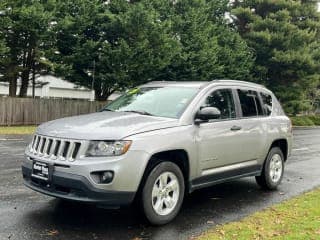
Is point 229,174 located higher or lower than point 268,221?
higher

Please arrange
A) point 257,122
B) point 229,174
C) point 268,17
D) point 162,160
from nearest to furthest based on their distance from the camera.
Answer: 1. point 162,160
2. point 229,174
3. point 257,122
4. point 268,17

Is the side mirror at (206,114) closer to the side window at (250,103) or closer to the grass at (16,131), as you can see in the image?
the side window at (250,103)

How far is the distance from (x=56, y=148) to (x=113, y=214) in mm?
1335

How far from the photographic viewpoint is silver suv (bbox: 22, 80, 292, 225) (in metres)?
5.03

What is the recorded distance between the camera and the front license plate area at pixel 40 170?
17.0ft

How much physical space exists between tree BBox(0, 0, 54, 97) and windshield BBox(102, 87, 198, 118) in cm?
1670

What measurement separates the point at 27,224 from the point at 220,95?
3.35 m

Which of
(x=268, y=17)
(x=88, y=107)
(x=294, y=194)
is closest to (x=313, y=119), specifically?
(x=268, y=17)

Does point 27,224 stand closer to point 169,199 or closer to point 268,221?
point 169,199

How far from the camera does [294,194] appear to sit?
771cm

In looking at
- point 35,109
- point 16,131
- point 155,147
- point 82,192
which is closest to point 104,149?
point 82,192

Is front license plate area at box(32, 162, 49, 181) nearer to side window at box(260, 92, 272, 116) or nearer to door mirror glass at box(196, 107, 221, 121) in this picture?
door mirror glass at box(196, 107, 221, 121)

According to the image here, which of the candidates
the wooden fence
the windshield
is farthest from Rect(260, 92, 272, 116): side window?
the wooden fence

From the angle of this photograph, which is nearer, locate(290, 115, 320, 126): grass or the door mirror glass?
the door mirror glass
